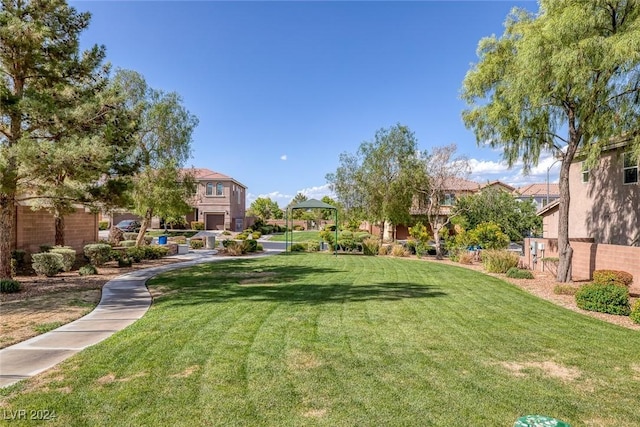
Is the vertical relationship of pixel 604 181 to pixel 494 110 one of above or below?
below

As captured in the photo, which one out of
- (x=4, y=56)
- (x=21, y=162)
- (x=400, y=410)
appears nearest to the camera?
(x=400, y=410)

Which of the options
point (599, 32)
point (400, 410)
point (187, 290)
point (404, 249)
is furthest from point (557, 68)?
point (404, 249)

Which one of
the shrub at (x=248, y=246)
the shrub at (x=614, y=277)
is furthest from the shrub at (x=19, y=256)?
the shrub at (x=614, y=277)

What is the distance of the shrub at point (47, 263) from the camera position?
12.4 m

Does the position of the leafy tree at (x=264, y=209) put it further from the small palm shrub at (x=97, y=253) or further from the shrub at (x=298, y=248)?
the small palm shrub at (x=97, y=253)

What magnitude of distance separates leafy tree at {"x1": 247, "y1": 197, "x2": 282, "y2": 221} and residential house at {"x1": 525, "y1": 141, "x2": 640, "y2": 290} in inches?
2016

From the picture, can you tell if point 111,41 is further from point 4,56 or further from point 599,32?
point 599,32

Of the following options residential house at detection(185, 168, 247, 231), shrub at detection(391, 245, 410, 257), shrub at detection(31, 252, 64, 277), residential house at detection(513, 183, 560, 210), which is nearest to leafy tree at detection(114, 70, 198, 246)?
shrub at detection(31, 252, 64, 277)

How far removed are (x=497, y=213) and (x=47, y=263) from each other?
3015 cm

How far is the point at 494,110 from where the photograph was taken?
1362cm

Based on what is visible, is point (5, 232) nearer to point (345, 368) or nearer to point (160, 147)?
point (160, 147)

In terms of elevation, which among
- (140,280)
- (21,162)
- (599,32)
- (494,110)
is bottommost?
(140,280)

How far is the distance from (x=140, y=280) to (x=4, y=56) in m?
7.58

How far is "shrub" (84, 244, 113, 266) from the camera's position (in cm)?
1533
